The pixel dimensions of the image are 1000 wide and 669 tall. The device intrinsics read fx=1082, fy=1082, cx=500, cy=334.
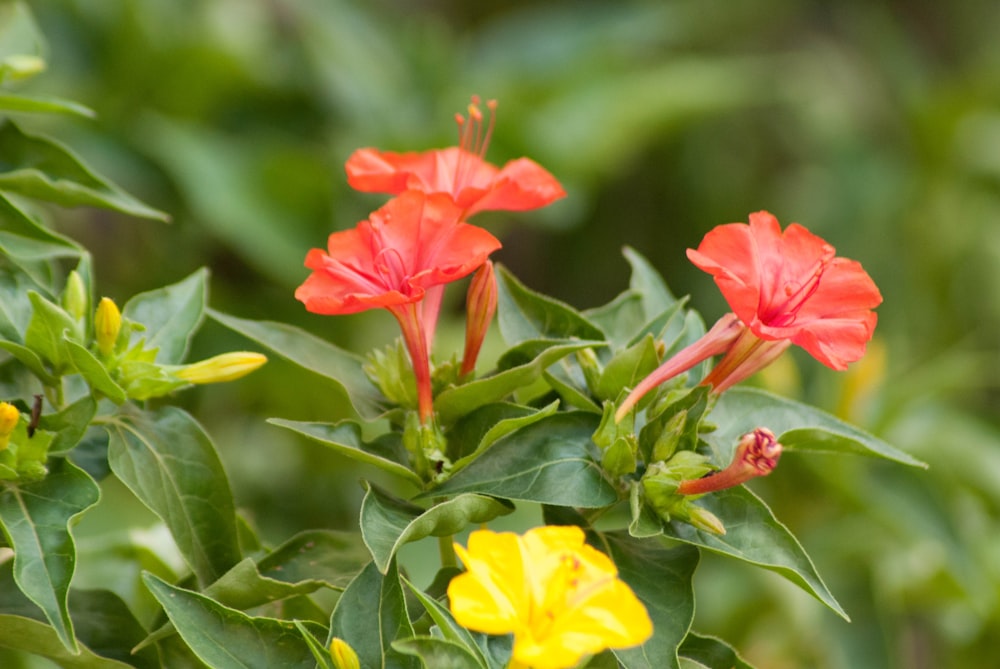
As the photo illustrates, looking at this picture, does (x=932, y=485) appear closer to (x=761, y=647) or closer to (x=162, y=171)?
(x=761, y=647)

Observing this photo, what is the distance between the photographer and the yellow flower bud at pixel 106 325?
66 cm

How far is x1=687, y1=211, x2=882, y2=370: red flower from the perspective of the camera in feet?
2.01

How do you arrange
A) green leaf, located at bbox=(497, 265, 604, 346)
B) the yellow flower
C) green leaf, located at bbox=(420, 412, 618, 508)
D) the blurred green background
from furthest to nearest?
the blurred green background < green leaf, located at bbox=(497, 265, 604, 346) < green leaf, located at bbox=(420, 412, 618, 508) < the yellow flower

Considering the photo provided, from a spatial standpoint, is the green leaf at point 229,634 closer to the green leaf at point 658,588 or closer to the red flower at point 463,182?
the green leaf at point 658,588

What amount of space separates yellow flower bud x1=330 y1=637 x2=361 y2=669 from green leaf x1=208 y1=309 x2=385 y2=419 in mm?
168

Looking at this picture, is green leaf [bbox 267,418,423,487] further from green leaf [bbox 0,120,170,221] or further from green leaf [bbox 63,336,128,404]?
green leaf [bbox 0,120,170,221]

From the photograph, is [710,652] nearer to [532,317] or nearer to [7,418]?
[532,317]

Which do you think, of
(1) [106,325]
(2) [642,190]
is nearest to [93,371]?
(1) [106,325]

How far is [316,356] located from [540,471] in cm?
18

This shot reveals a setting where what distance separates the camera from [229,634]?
57 cm

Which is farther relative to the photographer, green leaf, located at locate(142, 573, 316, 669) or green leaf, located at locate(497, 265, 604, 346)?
green leaf, located at locate(497, 265, 604, 346)

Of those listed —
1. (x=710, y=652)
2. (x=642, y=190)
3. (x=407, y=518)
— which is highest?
(x=407, y=518)

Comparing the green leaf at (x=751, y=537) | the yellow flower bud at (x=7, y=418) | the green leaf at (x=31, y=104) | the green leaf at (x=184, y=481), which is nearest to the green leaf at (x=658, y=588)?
the green leaf at (x=751, y=537)

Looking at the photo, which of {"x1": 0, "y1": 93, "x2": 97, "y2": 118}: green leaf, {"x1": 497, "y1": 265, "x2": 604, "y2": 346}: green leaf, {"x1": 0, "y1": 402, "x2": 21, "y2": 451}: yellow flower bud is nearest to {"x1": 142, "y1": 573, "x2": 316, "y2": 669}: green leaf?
{"x1": 0, "y1": 402, "x2": 21, "y2": 451}: yellow flower bud
